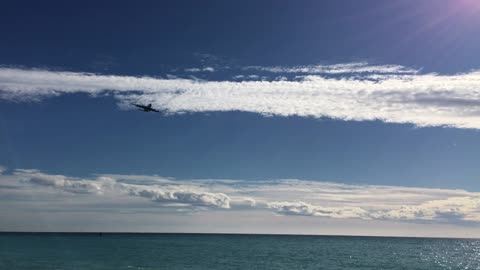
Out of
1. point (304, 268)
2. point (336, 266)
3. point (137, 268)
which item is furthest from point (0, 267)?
point (336, 266)

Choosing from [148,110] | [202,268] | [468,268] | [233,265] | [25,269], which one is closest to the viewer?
[148,110]

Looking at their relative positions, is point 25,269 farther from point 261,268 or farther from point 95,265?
point 261,268

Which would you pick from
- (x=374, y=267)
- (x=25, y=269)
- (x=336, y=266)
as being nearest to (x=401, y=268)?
(x=374, y=267)

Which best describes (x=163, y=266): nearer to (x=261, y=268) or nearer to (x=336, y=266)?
(x=261, y=268)

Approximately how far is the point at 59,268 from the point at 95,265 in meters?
7.85

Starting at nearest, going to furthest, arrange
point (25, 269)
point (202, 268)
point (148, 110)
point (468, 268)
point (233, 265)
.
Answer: point (148, 110), point (25, 269), point (202, 268), point (233, 265), point (468, 268)

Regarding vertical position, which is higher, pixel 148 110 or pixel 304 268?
pixel 148 110

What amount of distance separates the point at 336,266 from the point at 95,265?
139 ft

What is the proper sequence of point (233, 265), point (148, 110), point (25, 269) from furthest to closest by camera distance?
point (233, 265) → point (25, 269) → point (148, 110)

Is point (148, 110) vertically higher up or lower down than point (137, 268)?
higher up

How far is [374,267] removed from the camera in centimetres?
9256

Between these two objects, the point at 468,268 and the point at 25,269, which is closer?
the point at 25,269

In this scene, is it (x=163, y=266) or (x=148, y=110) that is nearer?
(x=148, y=110)

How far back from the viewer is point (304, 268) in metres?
85.4
